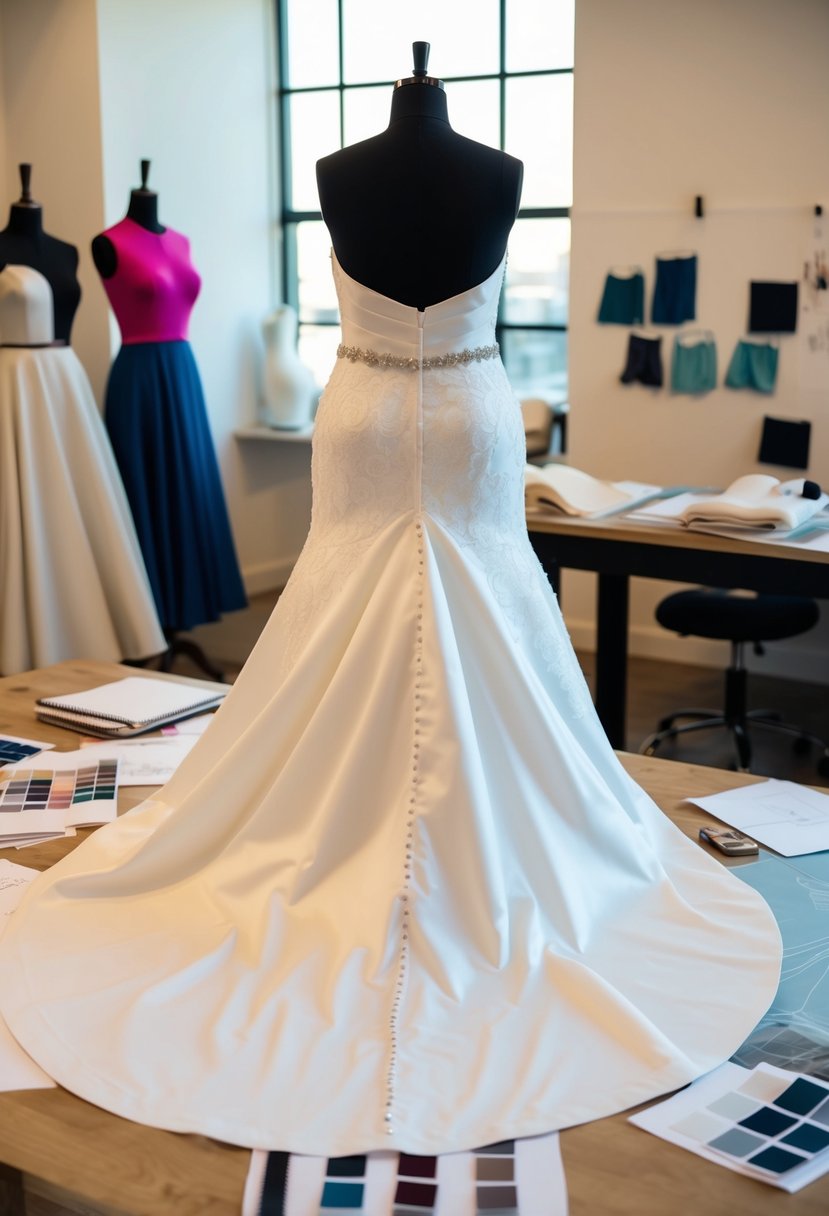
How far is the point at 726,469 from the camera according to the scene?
14.9 feet

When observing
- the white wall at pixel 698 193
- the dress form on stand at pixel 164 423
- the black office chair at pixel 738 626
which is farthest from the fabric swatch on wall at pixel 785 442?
the dress form on stand at pixel 164 423

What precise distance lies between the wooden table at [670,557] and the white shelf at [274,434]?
219 cm

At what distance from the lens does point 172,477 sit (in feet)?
14.8

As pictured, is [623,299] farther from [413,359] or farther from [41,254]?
[413,359]

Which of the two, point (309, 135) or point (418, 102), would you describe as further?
point (309, 135)

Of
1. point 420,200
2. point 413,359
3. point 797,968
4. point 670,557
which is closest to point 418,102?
point 420,200

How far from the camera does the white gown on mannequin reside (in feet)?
13.4

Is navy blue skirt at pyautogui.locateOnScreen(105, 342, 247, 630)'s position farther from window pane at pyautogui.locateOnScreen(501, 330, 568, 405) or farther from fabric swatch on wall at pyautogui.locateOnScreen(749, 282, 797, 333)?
fabric swatch on wall at pyautogui.locateOnScreen(749, 282, 797, 333)

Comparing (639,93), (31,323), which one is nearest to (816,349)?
(639,93)

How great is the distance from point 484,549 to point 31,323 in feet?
8.61

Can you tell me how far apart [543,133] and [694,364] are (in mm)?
1282

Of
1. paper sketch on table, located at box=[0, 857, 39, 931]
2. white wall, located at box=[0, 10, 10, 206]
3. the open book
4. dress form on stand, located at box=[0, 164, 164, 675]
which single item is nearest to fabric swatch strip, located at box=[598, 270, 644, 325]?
the open book

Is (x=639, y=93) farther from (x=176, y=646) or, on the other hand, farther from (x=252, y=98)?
(x=176, y=646)

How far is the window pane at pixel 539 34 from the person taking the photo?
16.4 feet
